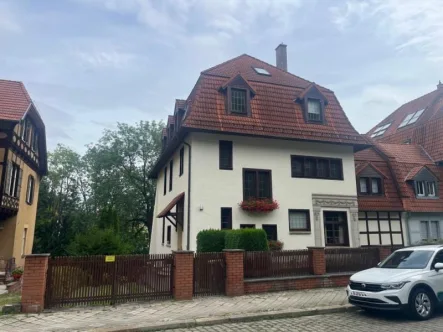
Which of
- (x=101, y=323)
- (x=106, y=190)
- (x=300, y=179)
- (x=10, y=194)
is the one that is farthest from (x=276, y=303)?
(x=106, y=190)

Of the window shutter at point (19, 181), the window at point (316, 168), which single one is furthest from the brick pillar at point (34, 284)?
the window at point (316, 168)

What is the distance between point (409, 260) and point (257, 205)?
26.5ft

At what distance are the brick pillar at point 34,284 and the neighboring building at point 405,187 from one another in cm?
1785

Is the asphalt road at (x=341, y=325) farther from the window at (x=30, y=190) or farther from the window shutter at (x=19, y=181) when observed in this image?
the window at (x=30, y=190)

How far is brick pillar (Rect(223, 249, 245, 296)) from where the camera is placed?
10555 mm

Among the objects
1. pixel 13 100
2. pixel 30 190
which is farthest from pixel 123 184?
pixel 13 100

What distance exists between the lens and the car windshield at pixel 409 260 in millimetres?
8734

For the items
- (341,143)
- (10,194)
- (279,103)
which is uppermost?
(279,103)

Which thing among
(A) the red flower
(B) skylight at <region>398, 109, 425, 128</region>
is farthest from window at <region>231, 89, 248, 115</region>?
(B) skylight at <region>398, 109, 425, 128</region>

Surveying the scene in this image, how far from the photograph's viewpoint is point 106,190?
34.1m

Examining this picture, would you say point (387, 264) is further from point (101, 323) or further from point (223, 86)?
point (223, 86)

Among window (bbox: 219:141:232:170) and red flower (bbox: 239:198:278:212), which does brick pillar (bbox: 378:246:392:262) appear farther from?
window (bbox: 219:141:232:170)

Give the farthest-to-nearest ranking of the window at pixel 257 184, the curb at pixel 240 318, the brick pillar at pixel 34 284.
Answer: the window at pixel 257 184
the brick pillar at pixel 34 284
the curb at pixel 240 318

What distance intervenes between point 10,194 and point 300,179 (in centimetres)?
1515
